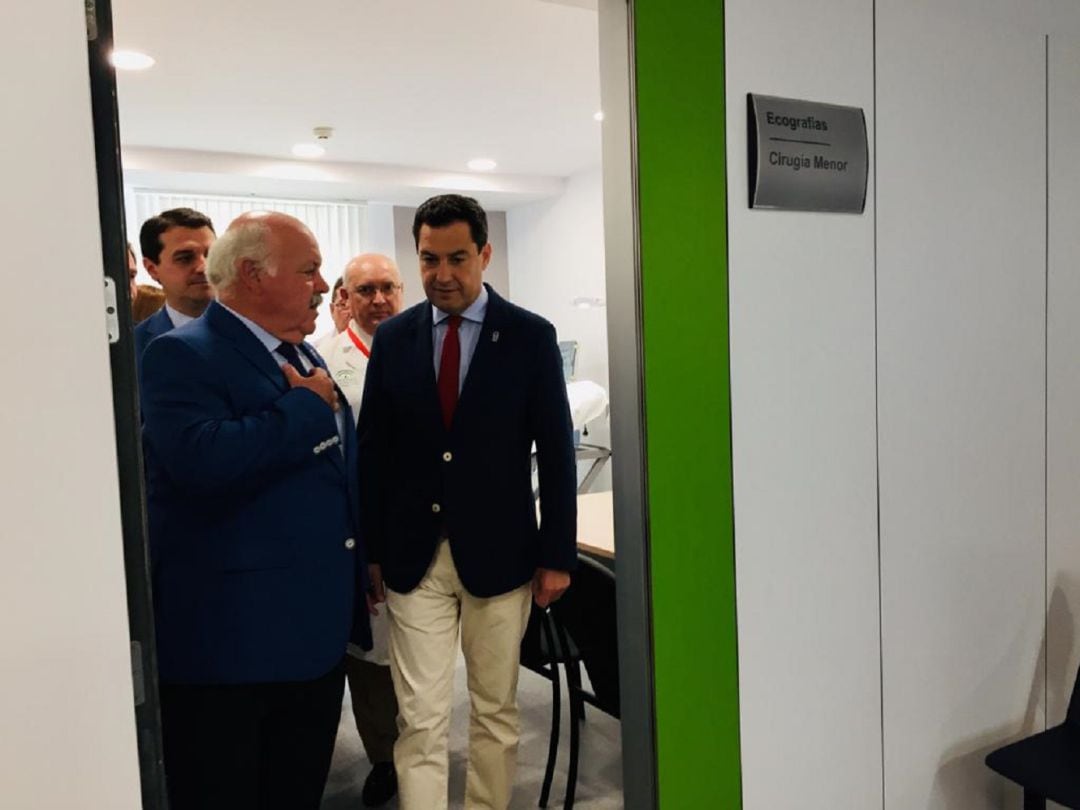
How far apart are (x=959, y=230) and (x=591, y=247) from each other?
4.25 meters

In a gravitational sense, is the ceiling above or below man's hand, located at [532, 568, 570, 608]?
above

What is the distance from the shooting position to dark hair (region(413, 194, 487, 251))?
209 centimetres

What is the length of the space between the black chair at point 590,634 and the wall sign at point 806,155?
1.02 m

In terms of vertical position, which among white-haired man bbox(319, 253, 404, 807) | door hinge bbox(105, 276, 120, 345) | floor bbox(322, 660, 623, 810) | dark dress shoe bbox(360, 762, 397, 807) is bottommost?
floor bbox(322, 660, 623, 810)

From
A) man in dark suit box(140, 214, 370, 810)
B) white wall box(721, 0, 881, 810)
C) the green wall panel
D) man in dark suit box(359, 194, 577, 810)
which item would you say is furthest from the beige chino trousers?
white wall box(721, 0, 881, 810)

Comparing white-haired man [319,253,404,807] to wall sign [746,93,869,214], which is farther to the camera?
white-haired man [319,253,404,807]

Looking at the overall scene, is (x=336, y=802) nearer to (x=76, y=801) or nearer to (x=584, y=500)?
(x=584, y=500)

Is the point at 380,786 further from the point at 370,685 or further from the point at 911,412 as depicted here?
the point at 911,412

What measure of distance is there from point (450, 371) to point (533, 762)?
5.19ft

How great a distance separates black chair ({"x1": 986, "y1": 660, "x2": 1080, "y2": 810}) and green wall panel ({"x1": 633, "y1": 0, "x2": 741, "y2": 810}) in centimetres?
70

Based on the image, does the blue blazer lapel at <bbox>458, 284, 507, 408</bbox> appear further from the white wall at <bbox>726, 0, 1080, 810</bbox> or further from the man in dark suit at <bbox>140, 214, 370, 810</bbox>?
the white wall at <bbox>726, 0, 1080, 810</bbox>

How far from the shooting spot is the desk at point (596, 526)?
2554 mm

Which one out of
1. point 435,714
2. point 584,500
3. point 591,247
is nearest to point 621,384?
point 435,714

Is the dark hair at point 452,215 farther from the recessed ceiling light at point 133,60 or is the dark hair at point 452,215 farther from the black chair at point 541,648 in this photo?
the recessed ceiling light at point 133,60
